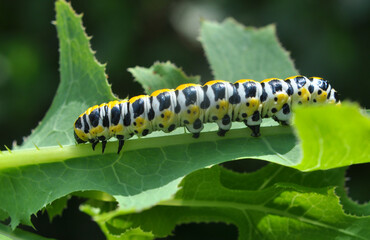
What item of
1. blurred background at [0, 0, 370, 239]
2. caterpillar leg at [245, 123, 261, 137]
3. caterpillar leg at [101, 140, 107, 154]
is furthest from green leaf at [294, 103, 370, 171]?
blurred background at [0, 0, 370, 239]

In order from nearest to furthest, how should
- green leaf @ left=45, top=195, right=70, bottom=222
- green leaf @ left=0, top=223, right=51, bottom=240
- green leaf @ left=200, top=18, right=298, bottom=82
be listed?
1. green leaf @ left=0, top=223, right=51, bottom=240
2. green leaf @ left=45, top=195, right=70, bottom=222
3. green leaf @ left=200, top=18, right=298, bottom=82

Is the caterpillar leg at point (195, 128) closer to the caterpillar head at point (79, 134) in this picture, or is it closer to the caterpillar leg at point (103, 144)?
the caterpillar leg at point (103, 144)

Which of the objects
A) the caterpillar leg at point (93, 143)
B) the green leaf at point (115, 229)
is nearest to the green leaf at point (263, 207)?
the green leaf at point (115, 229)

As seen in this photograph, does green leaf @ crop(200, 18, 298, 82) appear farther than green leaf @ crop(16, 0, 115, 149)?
Yes

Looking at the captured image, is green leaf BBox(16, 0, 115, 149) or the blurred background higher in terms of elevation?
the blurred background

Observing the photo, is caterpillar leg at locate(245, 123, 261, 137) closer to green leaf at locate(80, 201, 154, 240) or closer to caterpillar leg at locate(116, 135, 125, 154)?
caterpillar leg at locate(116, 135, 125, 154)

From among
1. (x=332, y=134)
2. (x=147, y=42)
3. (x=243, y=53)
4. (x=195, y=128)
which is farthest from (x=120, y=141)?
(x=147, y=42)
